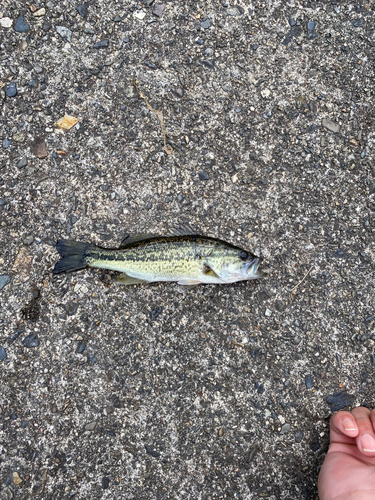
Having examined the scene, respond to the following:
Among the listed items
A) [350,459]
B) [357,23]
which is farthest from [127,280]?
[357,23]

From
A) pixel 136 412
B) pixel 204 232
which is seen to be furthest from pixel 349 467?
pixel 204 232

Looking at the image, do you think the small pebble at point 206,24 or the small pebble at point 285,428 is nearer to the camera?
the small pebble at point 285,428

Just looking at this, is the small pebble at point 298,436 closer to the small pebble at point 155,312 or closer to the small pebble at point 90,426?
the small pebble at point 155,312

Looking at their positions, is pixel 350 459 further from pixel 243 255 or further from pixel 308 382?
pixel 243 255

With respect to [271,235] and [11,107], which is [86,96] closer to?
[11,107]

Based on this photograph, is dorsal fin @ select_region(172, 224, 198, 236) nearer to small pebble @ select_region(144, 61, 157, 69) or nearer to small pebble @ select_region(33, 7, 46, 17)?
small pebble @ select_region(144, 61, 157, 69)

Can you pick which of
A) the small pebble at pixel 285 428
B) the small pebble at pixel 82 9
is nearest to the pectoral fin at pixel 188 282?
the small pebble at pixel 285 428

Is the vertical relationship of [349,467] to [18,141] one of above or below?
below
